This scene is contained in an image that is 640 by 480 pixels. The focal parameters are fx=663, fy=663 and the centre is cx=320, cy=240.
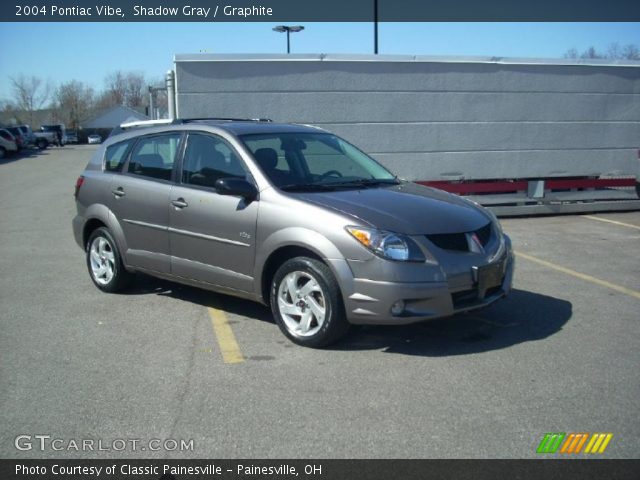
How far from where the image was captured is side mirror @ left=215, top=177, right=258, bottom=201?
5.34 m

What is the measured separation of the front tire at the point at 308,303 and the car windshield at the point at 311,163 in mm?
746

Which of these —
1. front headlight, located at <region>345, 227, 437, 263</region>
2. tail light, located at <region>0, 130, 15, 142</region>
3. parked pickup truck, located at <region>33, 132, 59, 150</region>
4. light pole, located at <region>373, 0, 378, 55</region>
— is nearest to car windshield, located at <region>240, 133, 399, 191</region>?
front headlight, located at <region>345, 227, 437, 263</region>

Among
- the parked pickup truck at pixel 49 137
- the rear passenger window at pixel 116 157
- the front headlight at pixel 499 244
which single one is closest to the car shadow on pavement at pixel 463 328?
the front headlight at pixel 499 244

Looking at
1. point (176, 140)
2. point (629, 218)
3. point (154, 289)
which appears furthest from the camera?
point (629, 218)

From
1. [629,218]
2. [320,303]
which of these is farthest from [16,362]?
[629,218]

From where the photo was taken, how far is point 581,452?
346cm

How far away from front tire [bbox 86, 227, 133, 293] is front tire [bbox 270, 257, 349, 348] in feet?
7.26

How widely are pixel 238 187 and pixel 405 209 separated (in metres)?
1.35

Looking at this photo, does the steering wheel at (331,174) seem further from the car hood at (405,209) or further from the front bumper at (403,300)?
the front bumper at (403,300)

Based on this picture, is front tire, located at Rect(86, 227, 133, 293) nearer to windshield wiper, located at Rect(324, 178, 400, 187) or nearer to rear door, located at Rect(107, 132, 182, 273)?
rear door, located at Rect(107, 132, 182, 273)

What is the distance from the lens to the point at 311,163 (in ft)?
19.5

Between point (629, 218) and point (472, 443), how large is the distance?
9769 millimetres

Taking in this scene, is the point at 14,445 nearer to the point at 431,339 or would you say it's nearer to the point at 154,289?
the point at 431,339

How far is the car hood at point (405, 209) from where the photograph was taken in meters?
4.89
